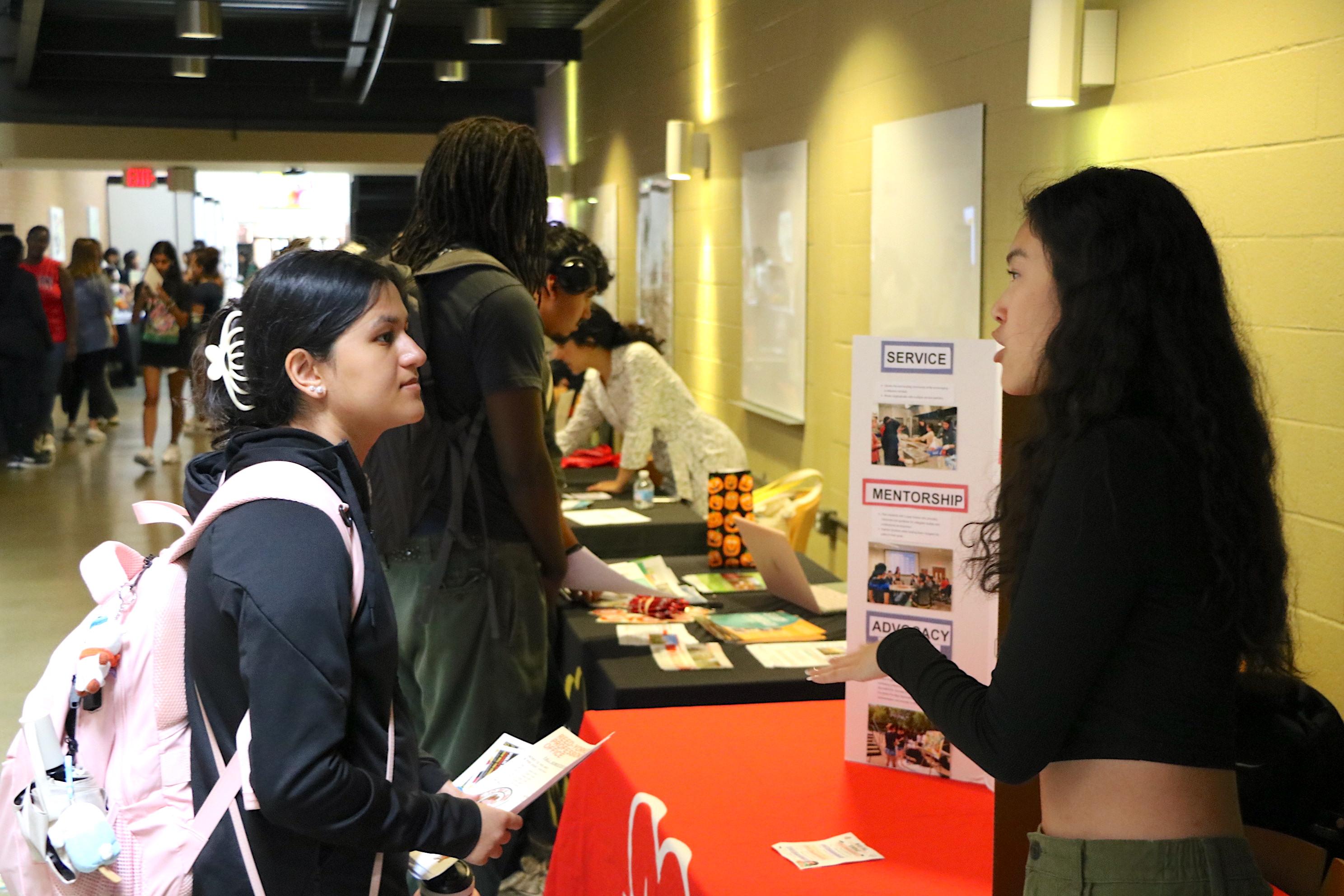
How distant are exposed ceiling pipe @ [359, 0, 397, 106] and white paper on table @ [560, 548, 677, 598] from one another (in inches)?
249

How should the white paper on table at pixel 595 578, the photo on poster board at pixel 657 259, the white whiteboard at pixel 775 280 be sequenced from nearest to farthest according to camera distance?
1. the white paper on table at pixel 595 578
2. the white whiteboard at pixel 775 280
3. the photo on poster board at pixel 657 259

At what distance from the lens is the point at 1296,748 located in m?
1.92

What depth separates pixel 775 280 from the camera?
5.71m

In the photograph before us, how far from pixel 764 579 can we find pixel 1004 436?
1.72 m

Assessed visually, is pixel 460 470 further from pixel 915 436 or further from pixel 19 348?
pixel 19 348

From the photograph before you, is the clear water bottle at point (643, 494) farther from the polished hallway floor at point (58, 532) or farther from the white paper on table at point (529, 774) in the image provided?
the white paper on table at point (529, 774)

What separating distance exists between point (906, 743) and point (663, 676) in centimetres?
67

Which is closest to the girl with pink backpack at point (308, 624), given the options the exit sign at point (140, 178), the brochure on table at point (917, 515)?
the brochure on table at point (917, 515)

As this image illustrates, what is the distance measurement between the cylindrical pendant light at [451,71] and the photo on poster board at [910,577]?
942 centimetres

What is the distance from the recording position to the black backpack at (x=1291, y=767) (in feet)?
6.13

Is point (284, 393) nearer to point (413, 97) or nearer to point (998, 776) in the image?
point (998, 776)

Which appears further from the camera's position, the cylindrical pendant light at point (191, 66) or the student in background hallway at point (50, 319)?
the cylindrical pendant light at point (191, 66)

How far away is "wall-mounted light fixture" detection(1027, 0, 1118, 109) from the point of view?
3021 mm

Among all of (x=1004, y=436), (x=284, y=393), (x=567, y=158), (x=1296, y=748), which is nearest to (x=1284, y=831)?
(x=1296, y=748)
